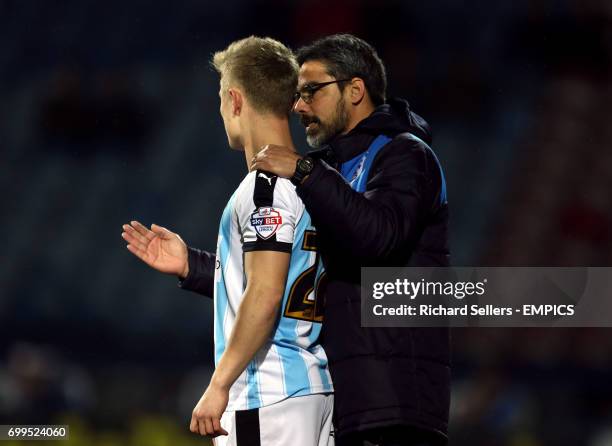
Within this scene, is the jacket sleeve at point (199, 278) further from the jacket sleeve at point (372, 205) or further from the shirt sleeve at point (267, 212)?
the jacket sleeve at point (372, 205)

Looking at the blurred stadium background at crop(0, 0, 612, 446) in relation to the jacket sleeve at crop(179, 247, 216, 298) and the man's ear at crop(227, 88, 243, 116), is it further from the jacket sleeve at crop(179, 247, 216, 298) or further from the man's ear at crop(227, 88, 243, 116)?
the man's ear at crop(227, 88, 243, 116)

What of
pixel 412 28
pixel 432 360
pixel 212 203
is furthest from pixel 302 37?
pixel 432 360

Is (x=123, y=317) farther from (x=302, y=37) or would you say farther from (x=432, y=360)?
(x=432, y=360)

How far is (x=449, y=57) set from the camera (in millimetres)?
9977

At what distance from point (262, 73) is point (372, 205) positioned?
582 mm

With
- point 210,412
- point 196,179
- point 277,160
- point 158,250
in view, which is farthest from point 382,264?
point 196,179

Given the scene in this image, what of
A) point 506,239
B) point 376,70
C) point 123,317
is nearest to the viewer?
point 376,70

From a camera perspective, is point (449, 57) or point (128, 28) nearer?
point (449, 57)

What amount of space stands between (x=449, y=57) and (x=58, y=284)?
4.33m

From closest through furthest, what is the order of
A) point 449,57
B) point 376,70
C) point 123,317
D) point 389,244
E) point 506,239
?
point 389,244 → point 376,70 → point 506,239 → point 123,317 → point 449,57

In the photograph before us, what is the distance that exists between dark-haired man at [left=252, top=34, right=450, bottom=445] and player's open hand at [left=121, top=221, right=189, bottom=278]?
0.69 meters

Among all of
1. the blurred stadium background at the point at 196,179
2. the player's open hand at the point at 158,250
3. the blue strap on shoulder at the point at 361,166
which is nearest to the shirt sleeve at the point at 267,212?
the blue strap on shoulder at the point at 361,166

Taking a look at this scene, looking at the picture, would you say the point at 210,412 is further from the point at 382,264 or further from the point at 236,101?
the point at 236,101

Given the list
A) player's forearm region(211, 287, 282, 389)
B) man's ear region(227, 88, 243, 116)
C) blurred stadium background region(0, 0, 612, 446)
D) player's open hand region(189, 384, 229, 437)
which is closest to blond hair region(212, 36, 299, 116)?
man's ear region(227, 88, 243, 116)
